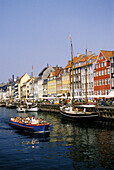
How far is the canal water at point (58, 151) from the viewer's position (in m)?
24.4

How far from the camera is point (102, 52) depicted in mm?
90188

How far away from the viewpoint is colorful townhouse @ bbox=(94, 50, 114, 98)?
87500 millimetres

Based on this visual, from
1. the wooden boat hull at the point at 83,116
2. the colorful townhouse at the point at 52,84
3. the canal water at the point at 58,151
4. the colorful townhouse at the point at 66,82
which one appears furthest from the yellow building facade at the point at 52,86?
the canal water at the point at 58,151

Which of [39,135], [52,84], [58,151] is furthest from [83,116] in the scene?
[52,84]

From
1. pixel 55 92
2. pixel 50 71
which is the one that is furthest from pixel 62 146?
pixel 50 71

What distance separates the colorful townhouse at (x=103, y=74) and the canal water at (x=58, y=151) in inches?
1898

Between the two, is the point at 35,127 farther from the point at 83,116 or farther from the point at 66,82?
the point at 66,82

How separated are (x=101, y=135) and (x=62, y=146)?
901 centimetres

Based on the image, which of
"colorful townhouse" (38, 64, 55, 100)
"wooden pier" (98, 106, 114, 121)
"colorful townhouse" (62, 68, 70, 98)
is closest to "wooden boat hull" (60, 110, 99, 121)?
"wooden pier" (98, 106, 114, 121)

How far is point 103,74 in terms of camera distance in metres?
90.5

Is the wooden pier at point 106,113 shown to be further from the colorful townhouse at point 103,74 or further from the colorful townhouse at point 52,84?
the colorful townhouse at point 52,84

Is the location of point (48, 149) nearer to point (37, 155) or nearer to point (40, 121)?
point (37, 155)

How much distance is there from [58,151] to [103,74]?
2520 inches

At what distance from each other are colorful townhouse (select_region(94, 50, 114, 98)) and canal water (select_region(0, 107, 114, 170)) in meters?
48.2
